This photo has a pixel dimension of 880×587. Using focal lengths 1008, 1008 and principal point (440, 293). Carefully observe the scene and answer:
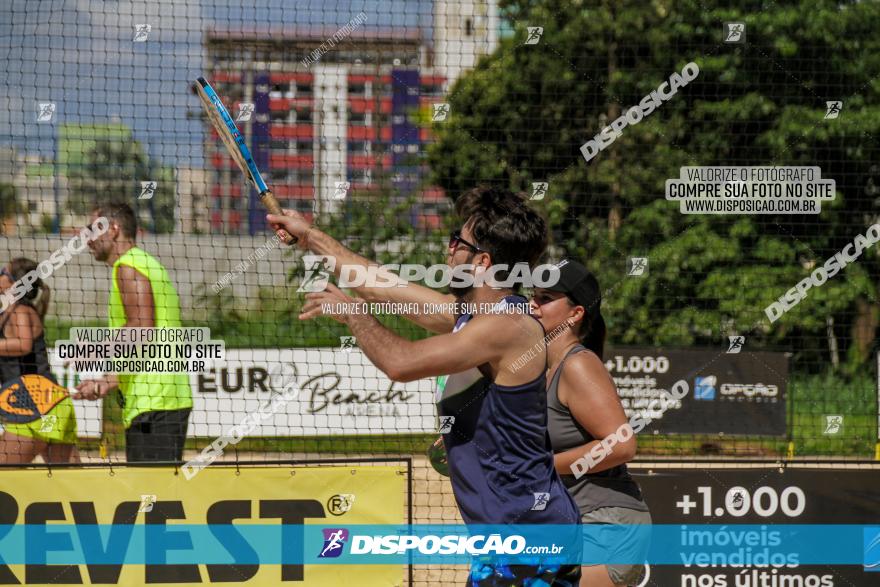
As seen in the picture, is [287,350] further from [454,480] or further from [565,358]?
[454,480]

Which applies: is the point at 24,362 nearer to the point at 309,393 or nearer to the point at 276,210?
the point at 309,393

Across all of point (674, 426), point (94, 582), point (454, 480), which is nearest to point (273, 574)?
point (94, 582)

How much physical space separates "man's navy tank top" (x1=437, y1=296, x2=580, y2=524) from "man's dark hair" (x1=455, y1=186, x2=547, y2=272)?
0.16m

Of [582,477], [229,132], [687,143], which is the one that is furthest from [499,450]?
[687,143]

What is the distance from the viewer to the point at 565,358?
3748 millimetres

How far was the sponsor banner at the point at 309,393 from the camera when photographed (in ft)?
31.4

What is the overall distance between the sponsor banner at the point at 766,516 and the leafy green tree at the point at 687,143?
199 inches

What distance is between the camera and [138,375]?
5.80m

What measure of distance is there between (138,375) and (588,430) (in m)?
3.13

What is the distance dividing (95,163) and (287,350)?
2618 mm

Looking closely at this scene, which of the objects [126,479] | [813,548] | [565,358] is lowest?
[813,548]

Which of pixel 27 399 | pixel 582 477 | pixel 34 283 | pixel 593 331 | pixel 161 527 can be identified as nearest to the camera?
pixel 582 477

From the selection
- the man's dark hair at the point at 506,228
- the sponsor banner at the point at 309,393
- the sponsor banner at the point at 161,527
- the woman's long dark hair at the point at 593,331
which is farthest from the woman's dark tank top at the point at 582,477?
the sponsor banner at the point at 309,393

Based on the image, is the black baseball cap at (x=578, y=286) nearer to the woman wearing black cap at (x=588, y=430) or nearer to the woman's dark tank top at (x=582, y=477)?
the woman wearing black cap at (x=588, y=430)
